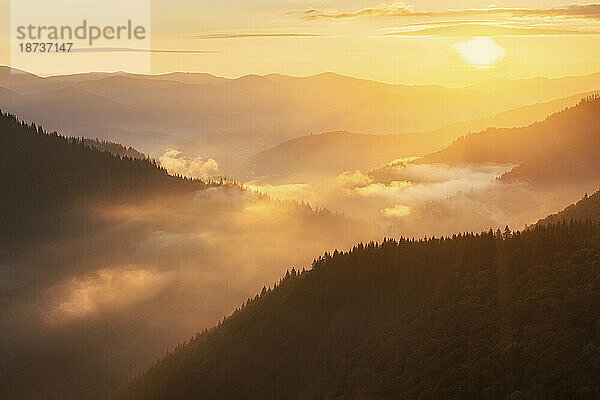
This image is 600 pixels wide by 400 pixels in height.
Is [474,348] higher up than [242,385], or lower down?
higher up

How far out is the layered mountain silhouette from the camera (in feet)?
428

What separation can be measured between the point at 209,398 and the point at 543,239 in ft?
344

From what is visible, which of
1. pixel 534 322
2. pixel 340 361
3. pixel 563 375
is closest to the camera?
pixel 563 375

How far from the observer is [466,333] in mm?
152875

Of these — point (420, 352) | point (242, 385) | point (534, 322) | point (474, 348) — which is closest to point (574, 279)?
point (534, 322)

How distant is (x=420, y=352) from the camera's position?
15388cm

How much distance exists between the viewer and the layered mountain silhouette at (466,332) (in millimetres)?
130375

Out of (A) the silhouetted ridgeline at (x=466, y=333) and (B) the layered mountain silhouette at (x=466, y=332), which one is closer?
(A) the silhouetted ridgeline at (x=466, y=333)

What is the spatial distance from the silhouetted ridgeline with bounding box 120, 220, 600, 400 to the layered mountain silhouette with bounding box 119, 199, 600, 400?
29 cm

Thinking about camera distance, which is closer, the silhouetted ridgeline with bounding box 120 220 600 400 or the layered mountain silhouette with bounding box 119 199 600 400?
the silhouetted ridgeline with bounding box 120 220 600 400

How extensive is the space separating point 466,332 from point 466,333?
416 millimetres

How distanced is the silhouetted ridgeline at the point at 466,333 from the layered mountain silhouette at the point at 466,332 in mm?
294

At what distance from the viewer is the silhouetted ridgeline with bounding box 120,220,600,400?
13025 centimetres

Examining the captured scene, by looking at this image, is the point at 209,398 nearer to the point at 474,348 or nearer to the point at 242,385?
the point at 242,385
